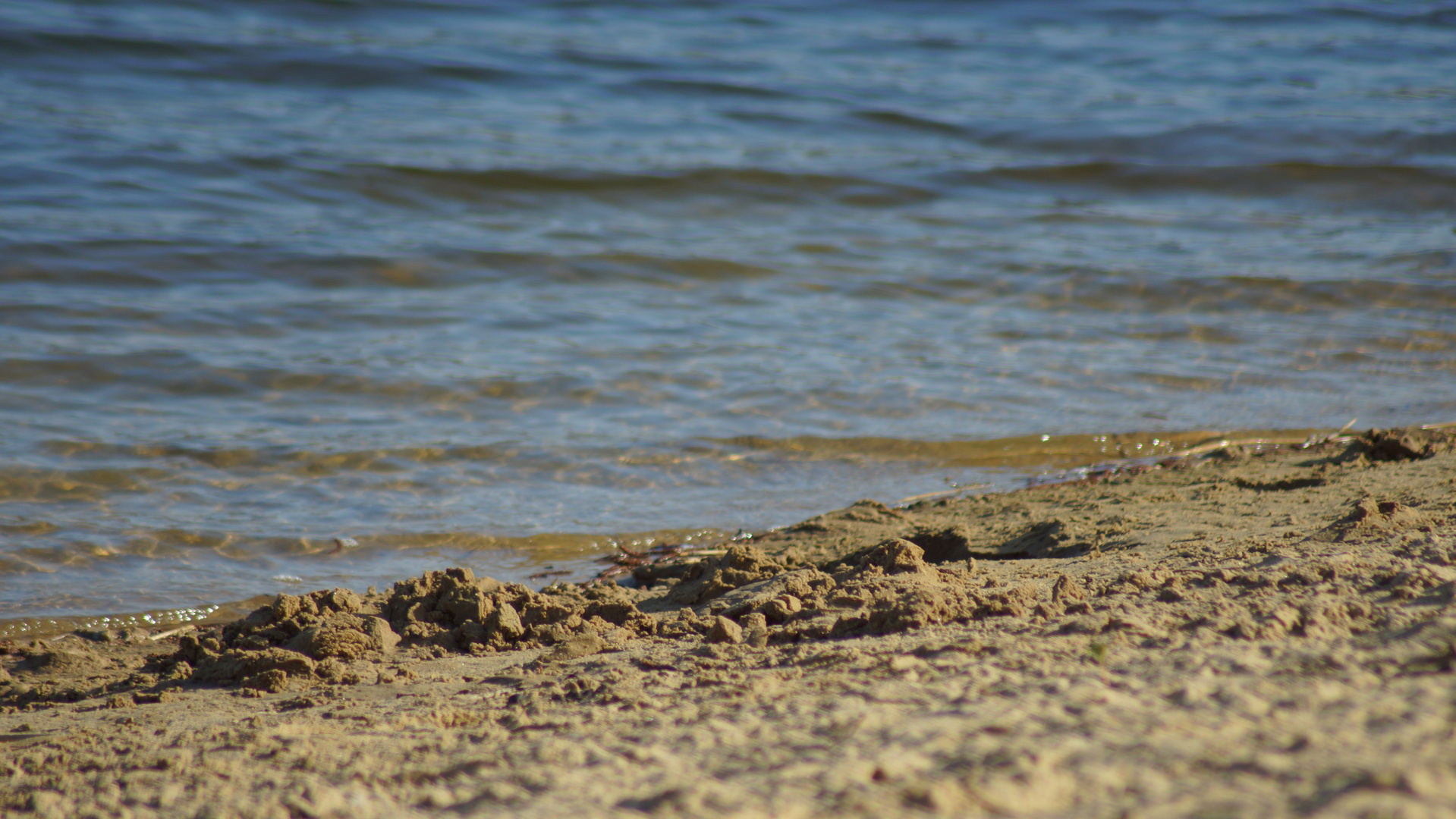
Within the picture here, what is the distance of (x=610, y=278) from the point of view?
699cm

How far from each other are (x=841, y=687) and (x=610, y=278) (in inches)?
210

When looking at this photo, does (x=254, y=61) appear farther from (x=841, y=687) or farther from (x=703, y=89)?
(x=841, y=687)

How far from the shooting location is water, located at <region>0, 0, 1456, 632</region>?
424 cm

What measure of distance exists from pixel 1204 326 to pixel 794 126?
5.43 metres

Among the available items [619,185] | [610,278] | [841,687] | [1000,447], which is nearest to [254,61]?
[619,185]

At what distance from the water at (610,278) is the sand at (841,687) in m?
0.90

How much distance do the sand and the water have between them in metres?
0.90

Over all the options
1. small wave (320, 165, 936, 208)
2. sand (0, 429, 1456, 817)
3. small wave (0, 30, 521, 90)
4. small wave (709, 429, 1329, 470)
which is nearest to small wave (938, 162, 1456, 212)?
small wave (320, 165, 936, 208)

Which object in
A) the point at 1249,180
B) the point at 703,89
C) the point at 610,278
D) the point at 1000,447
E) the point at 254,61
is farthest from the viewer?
the point at 703,89

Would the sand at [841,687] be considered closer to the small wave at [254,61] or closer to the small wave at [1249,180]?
the small wave at [1249,180]

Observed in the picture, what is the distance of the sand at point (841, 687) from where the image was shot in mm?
1447

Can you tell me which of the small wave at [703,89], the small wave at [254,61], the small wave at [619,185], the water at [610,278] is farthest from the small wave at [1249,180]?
the small wave at [254,61]

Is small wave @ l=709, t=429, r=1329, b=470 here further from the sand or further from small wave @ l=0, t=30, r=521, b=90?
small wave @ l=0, t=30, r=521, b=90

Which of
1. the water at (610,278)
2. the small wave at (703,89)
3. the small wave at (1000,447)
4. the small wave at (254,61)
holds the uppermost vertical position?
the small wave at (254,61)
